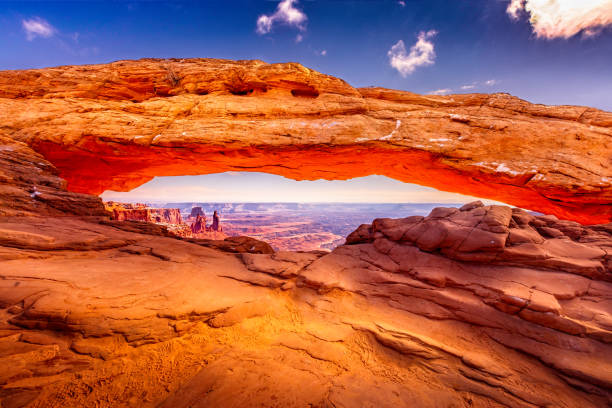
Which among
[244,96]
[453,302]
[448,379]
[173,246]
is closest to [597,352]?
[453,302]

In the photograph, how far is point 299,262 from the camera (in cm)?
800

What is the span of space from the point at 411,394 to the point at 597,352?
14.3ft

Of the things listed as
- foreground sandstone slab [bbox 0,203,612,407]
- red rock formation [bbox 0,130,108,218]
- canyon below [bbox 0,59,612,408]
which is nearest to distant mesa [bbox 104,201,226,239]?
red rock formation [bbox 0,130,108,218]

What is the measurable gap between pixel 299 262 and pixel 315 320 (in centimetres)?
259

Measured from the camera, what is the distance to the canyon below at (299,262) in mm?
3809

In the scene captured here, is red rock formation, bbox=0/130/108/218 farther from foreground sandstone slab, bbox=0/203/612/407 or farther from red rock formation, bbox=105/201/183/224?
red rock formation, bbox=105/201/183/224

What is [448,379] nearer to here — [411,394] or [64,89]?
[411,394]

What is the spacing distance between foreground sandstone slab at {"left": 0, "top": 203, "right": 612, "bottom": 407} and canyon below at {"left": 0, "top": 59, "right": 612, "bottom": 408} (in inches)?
1.6

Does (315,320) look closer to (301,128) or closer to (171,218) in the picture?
(301,128)

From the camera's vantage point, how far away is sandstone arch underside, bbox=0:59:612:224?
31.6ft

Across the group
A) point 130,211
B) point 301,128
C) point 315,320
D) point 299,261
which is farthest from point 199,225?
point 315,320

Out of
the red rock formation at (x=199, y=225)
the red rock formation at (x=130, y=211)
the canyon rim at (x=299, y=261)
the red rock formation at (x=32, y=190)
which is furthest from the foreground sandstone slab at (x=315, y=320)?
the red rock formation at (x=199, y=225)

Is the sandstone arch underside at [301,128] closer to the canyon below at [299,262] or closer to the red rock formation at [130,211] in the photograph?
the canyon below at [299,262]

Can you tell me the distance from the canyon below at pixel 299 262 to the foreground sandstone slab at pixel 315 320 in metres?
0.04
